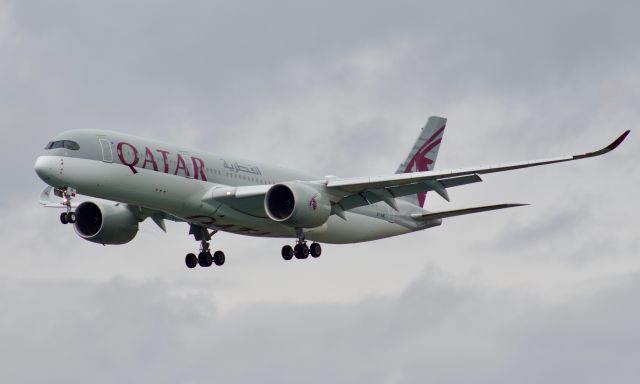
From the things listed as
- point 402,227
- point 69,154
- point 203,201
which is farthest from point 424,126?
point 69,154

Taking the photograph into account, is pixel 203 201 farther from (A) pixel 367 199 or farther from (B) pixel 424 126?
(B) pixel 424 126

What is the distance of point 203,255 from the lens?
58.7m

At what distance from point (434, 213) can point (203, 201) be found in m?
12.1

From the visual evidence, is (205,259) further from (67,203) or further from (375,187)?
(67,203)

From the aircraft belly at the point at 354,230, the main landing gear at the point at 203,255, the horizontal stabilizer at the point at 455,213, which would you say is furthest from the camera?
the main landing gear at the point at 203,255

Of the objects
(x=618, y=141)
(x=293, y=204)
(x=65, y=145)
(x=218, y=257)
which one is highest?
(x=65, y=145)

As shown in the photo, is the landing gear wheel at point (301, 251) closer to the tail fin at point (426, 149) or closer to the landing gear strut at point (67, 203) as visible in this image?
the tail fin at point (426, 149)

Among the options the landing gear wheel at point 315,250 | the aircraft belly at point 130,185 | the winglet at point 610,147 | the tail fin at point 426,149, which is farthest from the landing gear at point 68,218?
the tail fin at point 426,149

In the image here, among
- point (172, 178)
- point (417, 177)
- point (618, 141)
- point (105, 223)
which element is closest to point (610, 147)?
point (618, 141)

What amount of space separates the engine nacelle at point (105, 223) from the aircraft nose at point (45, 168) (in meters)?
8.07

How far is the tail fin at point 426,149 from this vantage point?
2562 inches

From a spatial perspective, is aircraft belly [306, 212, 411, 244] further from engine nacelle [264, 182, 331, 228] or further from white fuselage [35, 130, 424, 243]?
engine nacelle [264, 182, 331, 228]

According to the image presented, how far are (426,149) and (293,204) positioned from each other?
15.2 m

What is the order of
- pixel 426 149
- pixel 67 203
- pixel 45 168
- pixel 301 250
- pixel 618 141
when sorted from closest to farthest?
pixel 618 141
pixel 45 168
pixel 67 203
pixel 301 250
pixel 426 149
